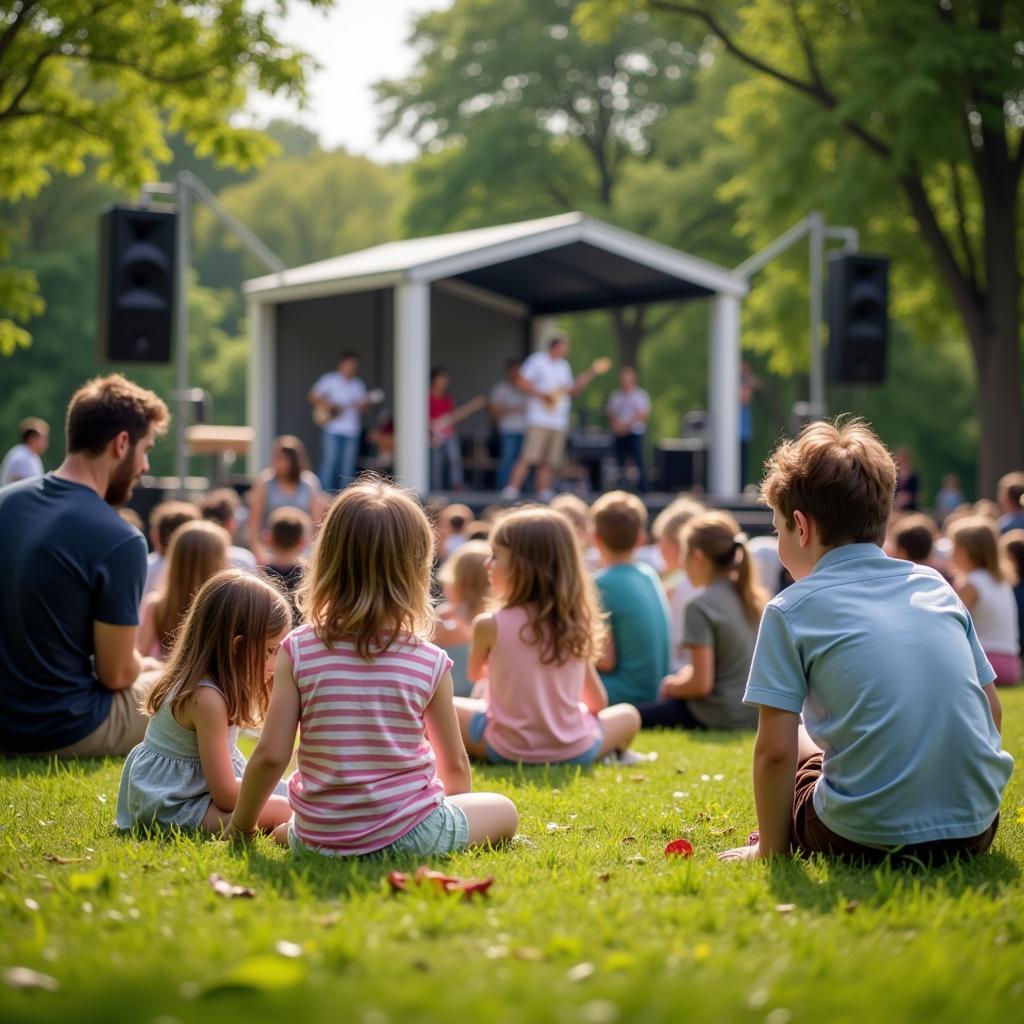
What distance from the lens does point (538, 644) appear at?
5.81 meters

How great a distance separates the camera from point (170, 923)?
300cm

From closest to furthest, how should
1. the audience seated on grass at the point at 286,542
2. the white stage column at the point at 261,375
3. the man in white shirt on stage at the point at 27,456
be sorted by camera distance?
the audience seated on grass at the point at 286,542
the man in white shirt on stage at the point at 27,456
the white stage column at the point at 261,375

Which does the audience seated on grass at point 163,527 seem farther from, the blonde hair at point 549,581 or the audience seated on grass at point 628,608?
the blonde hair at point 549,581

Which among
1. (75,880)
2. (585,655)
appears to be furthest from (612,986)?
(585,655)

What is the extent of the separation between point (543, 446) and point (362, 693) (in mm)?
14121

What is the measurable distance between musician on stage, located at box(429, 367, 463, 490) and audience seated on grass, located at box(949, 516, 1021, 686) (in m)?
9.84

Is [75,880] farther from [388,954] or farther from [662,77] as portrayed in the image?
[662,77]

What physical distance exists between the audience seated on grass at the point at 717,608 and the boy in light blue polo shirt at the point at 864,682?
3.35 m

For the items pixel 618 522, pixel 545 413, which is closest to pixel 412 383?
pixel 545 413

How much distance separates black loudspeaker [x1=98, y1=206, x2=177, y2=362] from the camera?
13.8 meters

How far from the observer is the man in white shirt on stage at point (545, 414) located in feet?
57.2

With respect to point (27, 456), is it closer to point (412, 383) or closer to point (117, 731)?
point (412, 383)

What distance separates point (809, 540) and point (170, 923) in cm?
198

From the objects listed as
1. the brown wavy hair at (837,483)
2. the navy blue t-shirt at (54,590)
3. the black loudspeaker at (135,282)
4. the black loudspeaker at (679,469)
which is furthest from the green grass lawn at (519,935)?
the black loudspeaker at (679,469)
